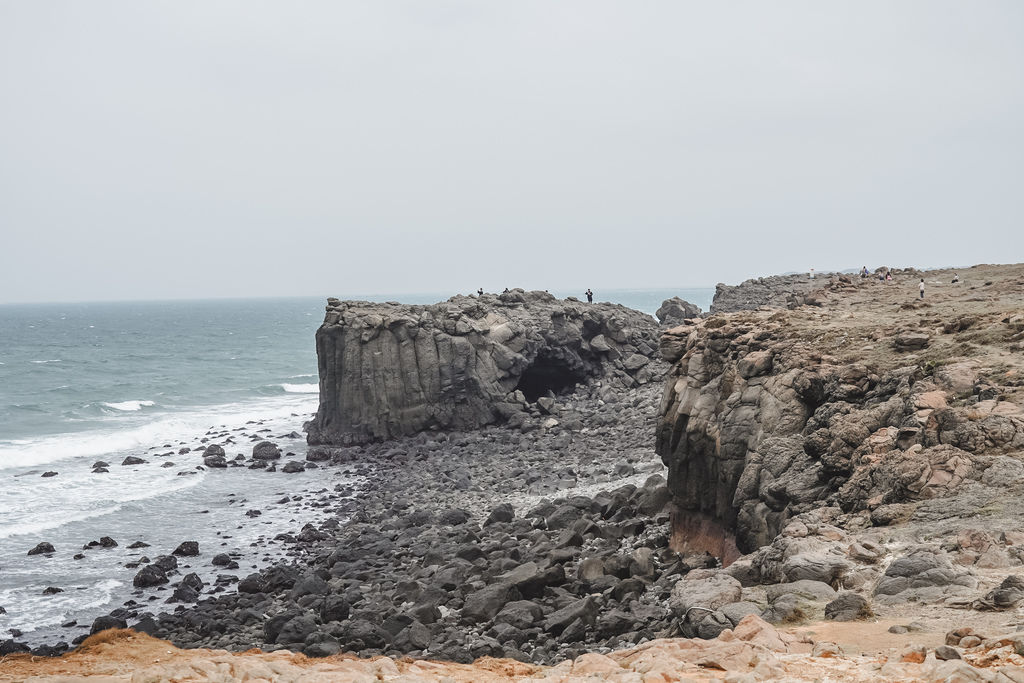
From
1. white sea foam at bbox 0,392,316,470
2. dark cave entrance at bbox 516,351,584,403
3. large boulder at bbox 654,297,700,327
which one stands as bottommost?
white sea foam at bbox 0,392,316,470

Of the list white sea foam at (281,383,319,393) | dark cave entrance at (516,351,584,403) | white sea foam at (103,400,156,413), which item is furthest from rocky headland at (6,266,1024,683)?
white sea foam at (281,383,319,393)

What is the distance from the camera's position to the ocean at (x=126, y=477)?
31.6 m

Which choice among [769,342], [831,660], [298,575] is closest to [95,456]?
[298,575]

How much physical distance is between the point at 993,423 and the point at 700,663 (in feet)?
32.4

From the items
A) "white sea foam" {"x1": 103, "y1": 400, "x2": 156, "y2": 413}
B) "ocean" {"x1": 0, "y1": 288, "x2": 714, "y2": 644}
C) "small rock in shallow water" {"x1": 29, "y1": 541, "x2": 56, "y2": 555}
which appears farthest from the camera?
"white sea foam" {"x1": 103, "y1": 400, "x2": 156, "y2": 413}

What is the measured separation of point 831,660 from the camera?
1070cm

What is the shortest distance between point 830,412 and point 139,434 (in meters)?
53.2

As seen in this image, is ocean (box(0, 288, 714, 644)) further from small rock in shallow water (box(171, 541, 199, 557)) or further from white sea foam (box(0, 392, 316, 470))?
small rock in shallow water (box(171, 541, 199, 557))

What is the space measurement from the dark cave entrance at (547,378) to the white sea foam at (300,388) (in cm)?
2957

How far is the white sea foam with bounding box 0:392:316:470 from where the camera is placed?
2089 inches

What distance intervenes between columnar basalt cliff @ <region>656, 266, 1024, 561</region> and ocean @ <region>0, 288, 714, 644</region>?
18481 mm

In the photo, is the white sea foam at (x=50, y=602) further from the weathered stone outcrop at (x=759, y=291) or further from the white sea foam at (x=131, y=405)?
the weathered stone outcrop at (x=759, y=291)

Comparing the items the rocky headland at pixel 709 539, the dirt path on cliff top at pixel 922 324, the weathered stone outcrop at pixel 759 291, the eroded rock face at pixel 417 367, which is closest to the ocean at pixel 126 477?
the rocky headland at pixel 709 539

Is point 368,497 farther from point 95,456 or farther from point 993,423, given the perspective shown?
point 993,423
